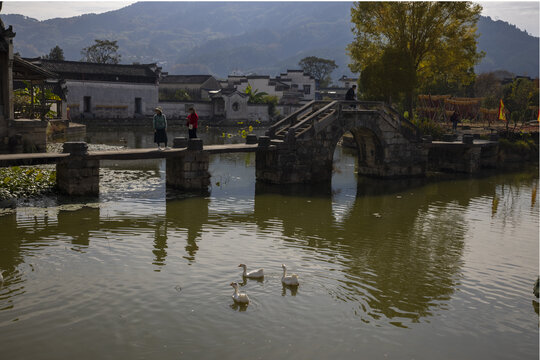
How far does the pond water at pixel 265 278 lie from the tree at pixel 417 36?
18025mm

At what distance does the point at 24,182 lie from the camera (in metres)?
20.5

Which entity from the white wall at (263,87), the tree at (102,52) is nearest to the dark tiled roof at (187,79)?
the white wall at (263,87)

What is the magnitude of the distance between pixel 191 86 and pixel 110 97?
19.8 meters

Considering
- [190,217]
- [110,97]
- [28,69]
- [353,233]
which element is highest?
[110,97]

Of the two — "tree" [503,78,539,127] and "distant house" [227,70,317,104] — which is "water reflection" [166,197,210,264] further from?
"distant house" [227,70,317,104]

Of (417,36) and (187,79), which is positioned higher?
(187,79)

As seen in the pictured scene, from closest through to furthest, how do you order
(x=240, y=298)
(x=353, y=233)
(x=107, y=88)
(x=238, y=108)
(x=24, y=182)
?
1. (x=240, y=298)
2. (x=353, y=233)
3. (x=24, y=182)
4. (x=107, y=88)
5. (x=238, y=108)

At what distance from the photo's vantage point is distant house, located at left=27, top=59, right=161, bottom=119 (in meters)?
58.7

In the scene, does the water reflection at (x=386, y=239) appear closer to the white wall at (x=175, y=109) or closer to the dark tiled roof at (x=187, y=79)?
the white wall at (x=175, y=109)

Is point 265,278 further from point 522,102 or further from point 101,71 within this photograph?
point 101,71

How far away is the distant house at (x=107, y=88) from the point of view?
58.7 metres

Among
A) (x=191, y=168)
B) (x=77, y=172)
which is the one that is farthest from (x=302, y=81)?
(x=77, y=172)

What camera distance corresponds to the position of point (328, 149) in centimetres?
2705

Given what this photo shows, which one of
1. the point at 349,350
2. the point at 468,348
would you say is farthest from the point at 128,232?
the point at 468,348
